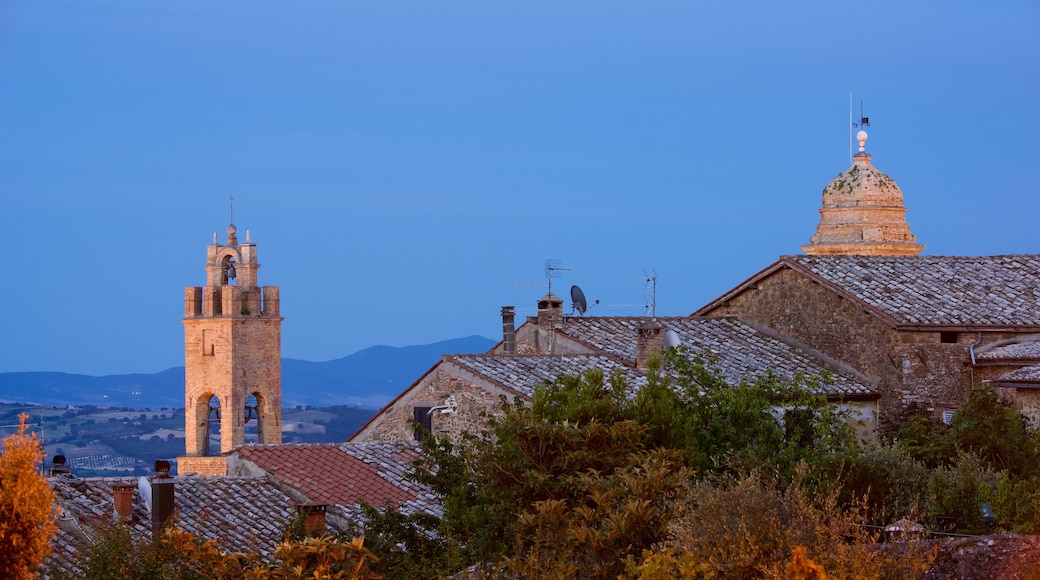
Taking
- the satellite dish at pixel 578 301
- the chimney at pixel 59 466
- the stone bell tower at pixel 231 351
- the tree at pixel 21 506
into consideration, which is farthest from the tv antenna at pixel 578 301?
the stone bell tower at pixel 231 351

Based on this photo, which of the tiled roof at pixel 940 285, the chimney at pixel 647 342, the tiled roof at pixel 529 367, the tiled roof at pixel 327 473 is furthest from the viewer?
the tiled roof at pixel 940 285

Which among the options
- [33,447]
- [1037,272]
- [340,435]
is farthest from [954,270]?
[340,435]

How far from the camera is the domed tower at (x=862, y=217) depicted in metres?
42.4

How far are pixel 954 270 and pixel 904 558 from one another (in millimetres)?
18966

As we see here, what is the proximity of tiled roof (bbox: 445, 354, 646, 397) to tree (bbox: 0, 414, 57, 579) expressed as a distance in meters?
14.3

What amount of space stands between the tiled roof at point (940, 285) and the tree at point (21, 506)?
18336 mm

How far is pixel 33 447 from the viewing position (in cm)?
909

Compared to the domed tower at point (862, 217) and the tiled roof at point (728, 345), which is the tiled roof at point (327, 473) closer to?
the tiled roof at point (728, 345)

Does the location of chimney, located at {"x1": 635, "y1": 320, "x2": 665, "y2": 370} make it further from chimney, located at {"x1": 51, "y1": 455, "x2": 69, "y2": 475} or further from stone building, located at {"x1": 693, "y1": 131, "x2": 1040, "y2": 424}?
chimney, located at {"x1": 51, "y1": 455, "x2": 69, "y2": 475}

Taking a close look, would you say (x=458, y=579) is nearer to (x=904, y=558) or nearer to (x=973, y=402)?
(x=904, y=558)

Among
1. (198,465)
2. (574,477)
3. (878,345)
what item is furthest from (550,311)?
(198,465)

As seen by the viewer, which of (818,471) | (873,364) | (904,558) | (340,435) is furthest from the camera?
(340,435)

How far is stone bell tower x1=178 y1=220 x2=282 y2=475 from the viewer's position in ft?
216

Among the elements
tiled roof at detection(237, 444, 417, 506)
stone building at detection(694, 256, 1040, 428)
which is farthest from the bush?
stone building at detection(694, 256, 1040, 428)
